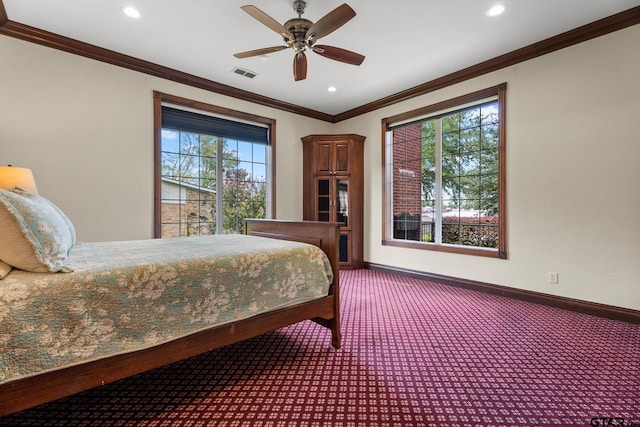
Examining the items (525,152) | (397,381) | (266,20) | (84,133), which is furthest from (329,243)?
(84,133)

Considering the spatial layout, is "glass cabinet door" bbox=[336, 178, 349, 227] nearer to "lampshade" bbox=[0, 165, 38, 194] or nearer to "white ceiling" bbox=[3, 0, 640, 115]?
"white ceiling" bbox=[3, 0, 640, 115]

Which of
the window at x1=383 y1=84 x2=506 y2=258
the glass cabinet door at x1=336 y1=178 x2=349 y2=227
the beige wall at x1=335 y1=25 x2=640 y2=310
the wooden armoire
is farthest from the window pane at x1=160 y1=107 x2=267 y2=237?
the beige wall at x1=335 y1=25 x2=640 y2=310

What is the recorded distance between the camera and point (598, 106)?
2.72m

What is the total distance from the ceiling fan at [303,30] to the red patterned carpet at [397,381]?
239 cm

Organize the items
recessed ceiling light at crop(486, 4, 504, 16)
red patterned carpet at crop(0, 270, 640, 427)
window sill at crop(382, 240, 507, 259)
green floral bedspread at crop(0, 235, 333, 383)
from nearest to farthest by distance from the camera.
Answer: green floral bedspread at crop(0, 235, 333, 383) → red patterned carpet at crop(0, 270, 640, 427) → recessed ceiling light at crop(486, 4, 504, 16) → window sill at crop(382, 240, 507, 259)

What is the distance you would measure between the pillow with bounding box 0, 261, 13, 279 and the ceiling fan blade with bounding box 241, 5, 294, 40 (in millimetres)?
1946

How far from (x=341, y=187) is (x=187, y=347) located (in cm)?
370

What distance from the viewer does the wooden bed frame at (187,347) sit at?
3.48 ft

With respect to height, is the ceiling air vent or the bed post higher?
the ceiling air vent

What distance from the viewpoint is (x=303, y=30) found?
2453 mm

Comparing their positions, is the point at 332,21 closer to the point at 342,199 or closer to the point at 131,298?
the point at 131,298

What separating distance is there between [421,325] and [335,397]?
1.24 meters

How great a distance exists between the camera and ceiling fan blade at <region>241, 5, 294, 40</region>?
2068mm

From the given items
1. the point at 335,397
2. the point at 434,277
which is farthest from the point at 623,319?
the point at 335,397
